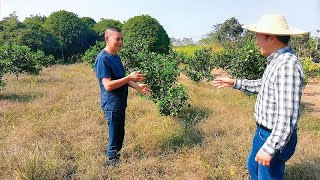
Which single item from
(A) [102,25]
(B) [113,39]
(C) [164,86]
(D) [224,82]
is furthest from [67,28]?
(D) [224,82]

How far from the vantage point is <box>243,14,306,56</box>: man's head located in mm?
2154

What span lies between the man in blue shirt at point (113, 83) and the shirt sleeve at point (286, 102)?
1.76 m

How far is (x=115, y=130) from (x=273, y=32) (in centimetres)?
221

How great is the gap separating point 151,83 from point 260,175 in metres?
4.30

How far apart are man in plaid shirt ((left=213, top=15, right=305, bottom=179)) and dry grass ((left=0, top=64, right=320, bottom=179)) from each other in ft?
4.62

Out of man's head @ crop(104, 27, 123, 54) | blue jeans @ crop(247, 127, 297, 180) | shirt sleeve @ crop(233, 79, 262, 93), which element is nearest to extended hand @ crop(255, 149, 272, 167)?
blue jeans @ crop(247, 127, 297, 180)

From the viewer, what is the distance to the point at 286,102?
200cm

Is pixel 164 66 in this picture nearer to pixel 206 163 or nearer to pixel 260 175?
pixel 206 163

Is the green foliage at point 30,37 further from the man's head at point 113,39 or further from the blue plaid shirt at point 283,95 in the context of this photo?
the blue plaid shirt at point 283,95

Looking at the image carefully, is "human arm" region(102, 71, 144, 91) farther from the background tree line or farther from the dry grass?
the background tree line

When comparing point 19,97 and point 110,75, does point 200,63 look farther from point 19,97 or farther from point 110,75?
point 110,75

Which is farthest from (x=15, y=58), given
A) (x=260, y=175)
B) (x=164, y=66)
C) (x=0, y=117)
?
(x=260, y=175)

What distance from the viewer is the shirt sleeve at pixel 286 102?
1989 millimetres

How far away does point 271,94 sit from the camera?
215 cm
